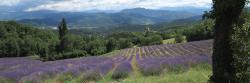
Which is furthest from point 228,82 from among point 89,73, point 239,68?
point 89,73

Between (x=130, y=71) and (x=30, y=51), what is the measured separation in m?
96.7

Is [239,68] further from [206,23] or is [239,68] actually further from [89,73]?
[89,73]

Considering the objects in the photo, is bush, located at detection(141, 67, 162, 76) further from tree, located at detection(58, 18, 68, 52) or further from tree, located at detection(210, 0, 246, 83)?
tree, located at detection(58, 18, 68, 52)

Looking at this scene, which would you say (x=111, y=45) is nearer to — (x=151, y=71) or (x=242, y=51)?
(x=151, y=71)

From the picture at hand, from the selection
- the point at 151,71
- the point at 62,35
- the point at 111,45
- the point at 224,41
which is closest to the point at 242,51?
the point at 224,41

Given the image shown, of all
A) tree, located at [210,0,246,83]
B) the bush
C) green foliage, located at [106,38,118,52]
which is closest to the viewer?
tree, located at [210,0,246,83]

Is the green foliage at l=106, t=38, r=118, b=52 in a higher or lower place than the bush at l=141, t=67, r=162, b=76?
lower

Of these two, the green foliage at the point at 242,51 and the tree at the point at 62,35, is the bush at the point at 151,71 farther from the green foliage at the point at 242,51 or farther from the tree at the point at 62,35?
the tree at the point at 62,35

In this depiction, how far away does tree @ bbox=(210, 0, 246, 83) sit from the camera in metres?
9.92

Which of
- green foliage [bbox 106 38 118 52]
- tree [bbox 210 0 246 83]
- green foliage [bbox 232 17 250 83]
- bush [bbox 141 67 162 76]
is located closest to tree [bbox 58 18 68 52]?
green foliage [bbox 106 38 118 52]

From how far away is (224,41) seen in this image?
392 inches

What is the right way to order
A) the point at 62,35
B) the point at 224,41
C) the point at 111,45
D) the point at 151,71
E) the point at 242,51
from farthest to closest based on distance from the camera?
the point at 111,45 → the point at 62,35 → the point at 151,71 → the point at 242,51 → the point at 224,41

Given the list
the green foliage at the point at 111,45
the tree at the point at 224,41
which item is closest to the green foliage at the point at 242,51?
the tree at the point at 224,41

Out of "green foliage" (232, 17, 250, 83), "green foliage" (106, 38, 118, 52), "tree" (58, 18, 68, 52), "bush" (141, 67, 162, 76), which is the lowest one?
"green foliage" (106, 38, 118, 52)
